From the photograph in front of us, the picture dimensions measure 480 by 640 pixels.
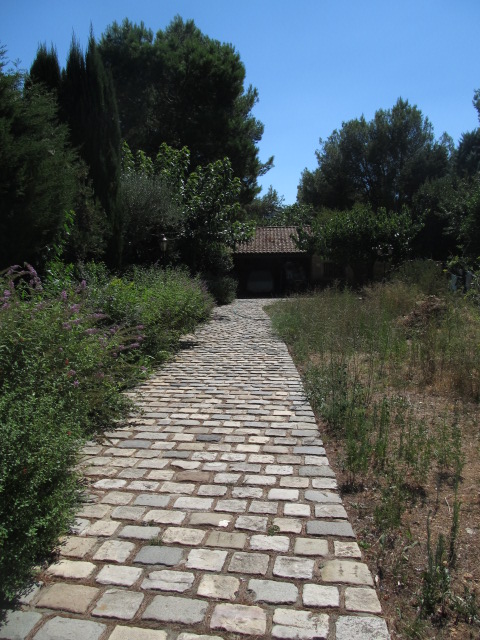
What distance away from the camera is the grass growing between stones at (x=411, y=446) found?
2498mm

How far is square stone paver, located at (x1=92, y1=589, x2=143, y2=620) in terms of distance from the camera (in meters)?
2.33

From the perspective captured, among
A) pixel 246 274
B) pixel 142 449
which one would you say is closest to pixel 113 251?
pixel 142 449

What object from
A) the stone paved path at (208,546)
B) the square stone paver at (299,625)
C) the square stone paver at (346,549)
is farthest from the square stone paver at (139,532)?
the square stone paver at (346,549)

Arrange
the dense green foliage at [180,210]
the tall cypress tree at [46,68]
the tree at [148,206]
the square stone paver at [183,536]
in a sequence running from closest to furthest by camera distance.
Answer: the square stone paver at [183,536] → the tall cypress tree at [46,68] → the tree at [148,206] → the dense green foliage at [180,210]

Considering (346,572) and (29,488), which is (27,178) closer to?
(29,488)

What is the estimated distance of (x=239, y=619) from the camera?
229cm

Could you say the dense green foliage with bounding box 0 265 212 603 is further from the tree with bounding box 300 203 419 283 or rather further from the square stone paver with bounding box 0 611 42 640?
the tree with bounding box 300 203 419 283

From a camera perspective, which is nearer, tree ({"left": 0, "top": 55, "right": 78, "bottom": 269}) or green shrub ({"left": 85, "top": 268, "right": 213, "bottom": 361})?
green shrub ({"left": 85, "top": 268, "right": 213, "bottom": 361})

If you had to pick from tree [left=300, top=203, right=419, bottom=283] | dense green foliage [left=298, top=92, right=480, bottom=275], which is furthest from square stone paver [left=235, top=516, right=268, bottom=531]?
dense green foliage [left=298, top=92, right=480, bottom=275]

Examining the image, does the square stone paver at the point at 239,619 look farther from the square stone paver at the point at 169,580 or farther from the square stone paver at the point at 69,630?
the square stone paver at the point at 69,630

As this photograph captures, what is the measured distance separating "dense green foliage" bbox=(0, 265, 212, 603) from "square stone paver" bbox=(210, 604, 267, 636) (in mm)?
979

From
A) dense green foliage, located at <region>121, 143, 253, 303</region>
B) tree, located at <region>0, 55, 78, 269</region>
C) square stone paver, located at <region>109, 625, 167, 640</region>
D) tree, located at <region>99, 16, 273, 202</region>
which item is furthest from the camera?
tree, located at <region>99, 16, 273, 202</region>

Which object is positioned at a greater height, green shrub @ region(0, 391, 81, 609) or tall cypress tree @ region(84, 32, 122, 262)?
tall cypress tree @ region(84, 32, 122, 262)

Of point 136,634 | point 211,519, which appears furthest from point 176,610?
point 211,519
